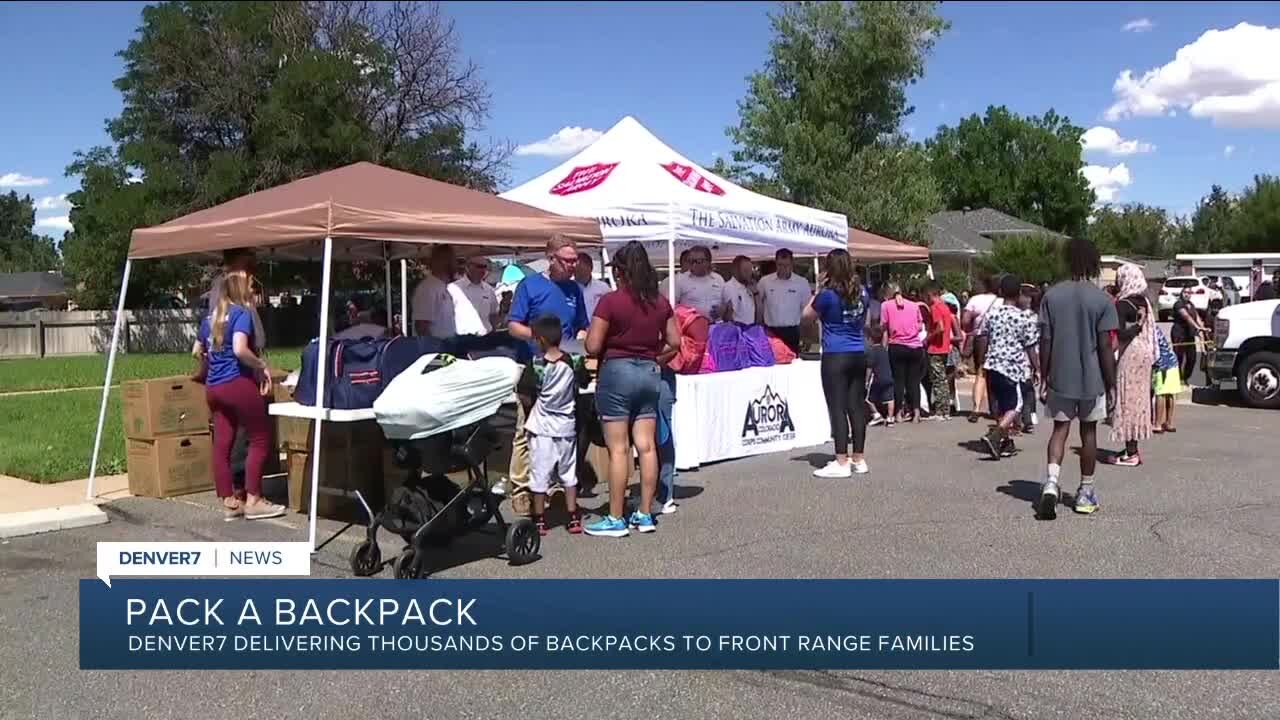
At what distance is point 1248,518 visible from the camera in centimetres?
750

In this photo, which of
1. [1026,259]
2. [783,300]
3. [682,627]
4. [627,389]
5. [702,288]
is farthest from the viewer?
[1026,259]

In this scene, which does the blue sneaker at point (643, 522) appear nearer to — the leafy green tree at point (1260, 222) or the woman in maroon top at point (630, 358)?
the woman in maroon top at point (630, 358)

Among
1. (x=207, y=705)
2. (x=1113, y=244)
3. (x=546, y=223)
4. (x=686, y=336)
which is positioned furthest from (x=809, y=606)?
(x=1113, y=244)

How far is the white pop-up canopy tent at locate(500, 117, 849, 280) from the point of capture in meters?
10.3

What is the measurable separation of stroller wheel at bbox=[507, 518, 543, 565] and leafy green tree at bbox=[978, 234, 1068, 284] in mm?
32676

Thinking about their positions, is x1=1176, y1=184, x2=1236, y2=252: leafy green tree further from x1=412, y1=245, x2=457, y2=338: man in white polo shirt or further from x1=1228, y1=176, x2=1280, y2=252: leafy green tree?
x1=412, y1=245, x2=457, y2=338: man in white polo shirt

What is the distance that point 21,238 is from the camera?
12912 cm

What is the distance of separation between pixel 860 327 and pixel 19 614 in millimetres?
6021

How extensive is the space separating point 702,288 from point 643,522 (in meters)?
4.13

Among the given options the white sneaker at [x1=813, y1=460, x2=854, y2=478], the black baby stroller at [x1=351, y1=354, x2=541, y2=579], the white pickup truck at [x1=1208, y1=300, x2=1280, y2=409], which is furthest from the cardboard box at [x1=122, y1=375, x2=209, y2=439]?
the white pickup truck at [x1=1208, y1=300, x2=1280, y2=409]

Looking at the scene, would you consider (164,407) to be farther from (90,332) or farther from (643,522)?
(90,332)

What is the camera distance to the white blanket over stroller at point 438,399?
19.6 feet

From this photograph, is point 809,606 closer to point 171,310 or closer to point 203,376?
point 203,376

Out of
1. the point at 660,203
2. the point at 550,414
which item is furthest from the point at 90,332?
the point at 550,414
